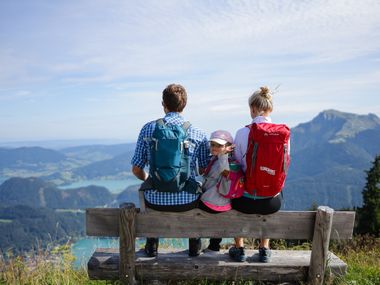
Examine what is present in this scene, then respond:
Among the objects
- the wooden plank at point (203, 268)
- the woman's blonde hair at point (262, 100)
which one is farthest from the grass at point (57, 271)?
the woman's blonde hair at point (262, 100)

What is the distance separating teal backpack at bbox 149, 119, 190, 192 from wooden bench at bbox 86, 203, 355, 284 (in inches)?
14.3

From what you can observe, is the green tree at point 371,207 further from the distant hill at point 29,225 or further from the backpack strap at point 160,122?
the distant hill at point 29,225

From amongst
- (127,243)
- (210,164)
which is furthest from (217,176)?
(127,243)

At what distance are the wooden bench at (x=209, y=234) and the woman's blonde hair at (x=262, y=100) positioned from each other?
1.27 m

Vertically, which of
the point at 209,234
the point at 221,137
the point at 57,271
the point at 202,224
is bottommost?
the point at 57,271

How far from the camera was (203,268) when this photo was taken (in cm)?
450

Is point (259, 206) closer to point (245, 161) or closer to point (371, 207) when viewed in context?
point (245, 161)

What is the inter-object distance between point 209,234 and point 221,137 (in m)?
1.17

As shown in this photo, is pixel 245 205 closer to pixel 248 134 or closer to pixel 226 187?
pixel 226 187

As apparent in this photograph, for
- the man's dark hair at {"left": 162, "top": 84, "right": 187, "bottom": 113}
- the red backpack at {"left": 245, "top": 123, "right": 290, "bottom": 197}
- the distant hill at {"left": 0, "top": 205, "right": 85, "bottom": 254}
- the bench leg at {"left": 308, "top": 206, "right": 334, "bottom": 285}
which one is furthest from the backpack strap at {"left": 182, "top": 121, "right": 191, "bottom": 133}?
the distant hill at {"left": 0, "top": 205, "right": 85, "bottom": 254}

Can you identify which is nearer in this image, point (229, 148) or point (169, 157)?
point (169, 157)

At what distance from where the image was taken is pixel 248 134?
4.46 m

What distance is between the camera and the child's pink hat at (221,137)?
14.5 feet

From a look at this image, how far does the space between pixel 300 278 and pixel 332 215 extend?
94 centimetres
